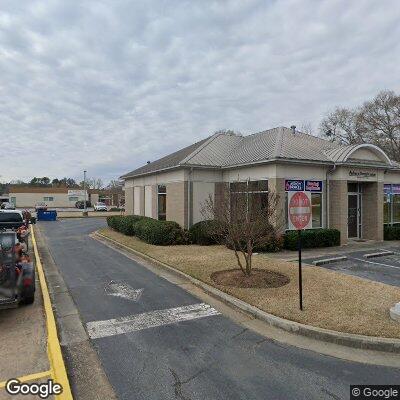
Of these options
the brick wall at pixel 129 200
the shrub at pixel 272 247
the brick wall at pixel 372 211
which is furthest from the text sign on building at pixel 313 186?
the brick wall at pixel 129 200

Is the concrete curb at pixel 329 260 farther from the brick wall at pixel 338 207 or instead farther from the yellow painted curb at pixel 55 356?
the yellow painted curb at pixel 55 356

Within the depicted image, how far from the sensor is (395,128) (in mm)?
42312

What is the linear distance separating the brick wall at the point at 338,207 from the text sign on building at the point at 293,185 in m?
1.93

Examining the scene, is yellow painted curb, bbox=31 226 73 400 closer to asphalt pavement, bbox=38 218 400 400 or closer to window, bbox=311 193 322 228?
asphalt pavement, bbox=38 218 400 400

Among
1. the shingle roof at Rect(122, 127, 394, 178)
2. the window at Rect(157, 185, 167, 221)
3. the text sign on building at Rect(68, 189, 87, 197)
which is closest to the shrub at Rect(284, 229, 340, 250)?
→ the shingle roof at Rect(122, 127, 394, 178)

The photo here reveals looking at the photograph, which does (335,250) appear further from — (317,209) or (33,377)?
(33,377)

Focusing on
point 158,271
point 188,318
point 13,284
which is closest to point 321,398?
point 188,318

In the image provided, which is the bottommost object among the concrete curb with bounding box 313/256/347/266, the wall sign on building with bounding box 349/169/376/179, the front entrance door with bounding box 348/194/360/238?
the concrete curb with bounding box 313/256/347/266

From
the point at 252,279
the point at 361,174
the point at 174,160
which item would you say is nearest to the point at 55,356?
the point at 252,279

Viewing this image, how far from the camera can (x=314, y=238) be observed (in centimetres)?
1518

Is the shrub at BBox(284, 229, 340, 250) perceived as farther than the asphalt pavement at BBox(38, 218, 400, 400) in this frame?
Yes

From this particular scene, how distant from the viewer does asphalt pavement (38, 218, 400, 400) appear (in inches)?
166

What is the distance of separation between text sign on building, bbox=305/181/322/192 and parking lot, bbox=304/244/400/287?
3150mm

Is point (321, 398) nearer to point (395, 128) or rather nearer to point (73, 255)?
point (73, 255)
